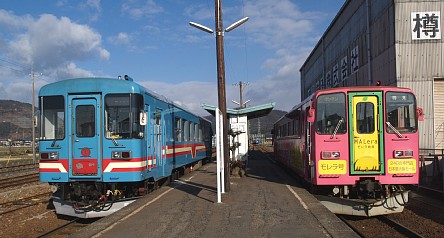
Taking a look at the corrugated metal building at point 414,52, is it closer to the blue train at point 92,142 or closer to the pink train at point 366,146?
the pink train at point 366,146

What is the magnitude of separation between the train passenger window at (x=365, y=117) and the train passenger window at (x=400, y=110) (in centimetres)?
36

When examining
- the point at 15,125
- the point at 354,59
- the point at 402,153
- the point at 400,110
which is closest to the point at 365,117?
the point at 400,110

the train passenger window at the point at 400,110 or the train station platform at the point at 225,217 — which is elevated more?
the train passenger window at the point at 400,110

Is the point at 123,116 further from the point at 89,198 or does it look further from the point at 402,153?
the point at 402,153

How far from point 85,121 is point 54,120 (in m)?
0.78

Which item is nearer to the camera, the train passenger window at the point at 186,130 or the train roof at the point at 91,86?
the train roof at the point at 91,86

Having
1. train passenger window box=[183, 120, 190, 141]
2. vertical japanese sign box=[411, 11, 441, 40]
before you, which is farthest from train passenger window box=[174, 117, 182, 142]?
vertical japanese sign box=[411, 11, 441, 40]

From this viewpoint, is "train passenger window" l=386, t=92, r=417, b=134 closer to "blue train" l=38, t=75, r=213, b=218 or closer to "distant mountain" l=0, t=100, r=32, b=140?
"blue train" l=38, t=75, r=213, b=218

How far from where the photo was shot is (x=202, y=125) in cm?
2380

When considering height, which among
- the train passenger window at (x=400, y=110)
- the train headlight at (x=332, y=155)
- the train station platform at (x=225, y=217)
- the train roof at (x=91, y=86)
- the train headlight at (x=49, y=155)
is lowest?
the train station platform at (x=225, y=217)

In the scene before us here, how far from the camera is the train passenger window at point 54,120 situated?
34.8 feet

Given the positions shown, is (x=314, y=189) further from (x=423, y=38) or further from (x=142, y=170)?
(x=423, y=38)

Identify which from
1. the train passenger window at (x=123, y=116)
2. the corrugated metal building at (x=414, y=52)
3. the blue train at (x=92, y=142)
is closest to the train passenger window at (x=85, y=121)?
the blue train at (x=92, y=142)

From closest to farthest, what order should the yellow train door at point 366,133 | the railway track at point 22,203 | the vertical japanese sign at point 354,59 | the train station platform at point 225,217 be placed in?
the train station platform at point 225,217 < the yellow train door at point 366,133 < the railway track at point 22,203 < the vertical japanese sign at point 354,59
